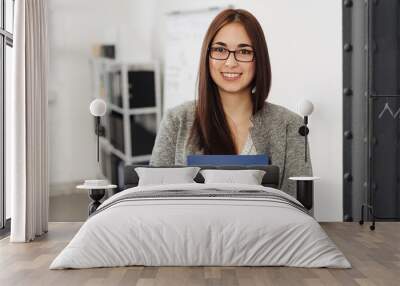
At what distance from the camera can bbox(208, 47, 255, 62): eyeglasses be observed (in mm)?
6797

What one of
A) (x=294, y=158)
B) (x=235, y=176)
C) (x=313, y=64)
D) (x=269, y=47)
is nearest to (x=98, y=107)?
(x=235, y=176)

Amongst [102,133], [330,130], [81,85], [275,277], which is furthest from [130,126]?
[275,277]

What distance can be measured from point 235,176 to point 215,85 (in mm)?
1290

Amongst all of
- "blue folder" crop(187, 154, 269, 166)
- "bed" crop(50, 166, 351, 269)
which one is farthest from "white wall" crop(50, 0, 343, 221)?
"bed" crop(50, 166, 351, 269)

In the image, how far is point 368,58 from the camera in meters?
6.75

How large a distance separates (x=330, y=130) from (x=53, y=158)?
3293 millimetres

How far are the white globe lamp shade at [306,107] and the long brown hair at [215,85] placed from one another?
446 mm

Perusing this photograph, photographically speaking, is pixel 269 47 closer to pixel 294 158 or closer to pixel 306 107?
pixel 306 107

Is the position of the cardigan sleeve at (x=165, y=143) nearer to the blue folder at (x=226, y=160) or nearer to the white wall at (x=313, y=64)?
the blue folder at (x=226, y=160)

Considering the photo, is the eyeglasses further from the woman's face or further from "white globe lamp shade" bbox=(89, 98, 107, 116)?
"white globe lamp shade" bbox=(89, 98, 107, 116)

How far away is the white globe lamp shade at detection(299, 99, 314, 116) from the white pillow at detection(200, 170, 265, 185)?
0.94 m

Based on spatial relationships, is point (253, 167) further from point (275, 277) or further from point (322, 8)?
point (275, 277)

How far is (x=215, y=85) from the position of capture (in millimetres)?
6871

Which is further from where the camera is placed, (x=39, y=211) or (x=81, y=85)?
(x=81, y=85)
